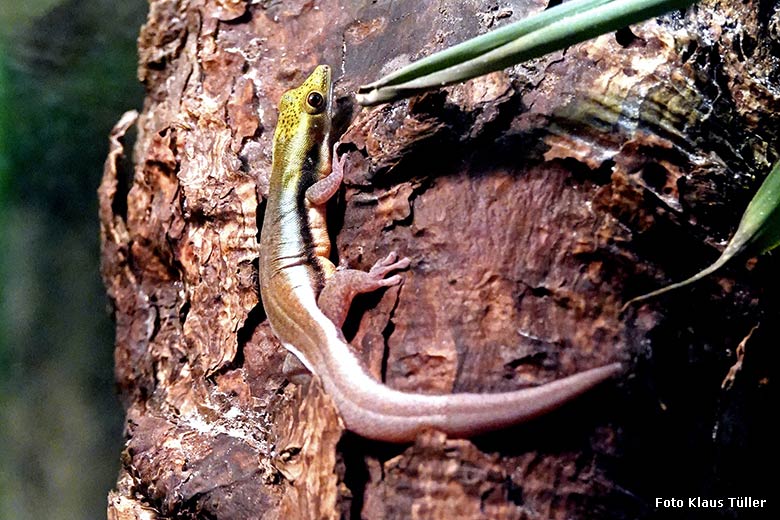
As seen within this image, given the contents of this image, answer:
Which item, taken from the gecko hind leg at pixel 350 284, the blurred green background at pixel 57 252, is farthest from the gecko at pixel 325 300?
the blurred green background at pixel 57 252

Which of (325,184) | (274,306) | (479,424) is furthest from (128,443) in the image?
(479,424)

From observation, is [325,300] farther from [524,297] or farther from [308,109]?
[308,109]

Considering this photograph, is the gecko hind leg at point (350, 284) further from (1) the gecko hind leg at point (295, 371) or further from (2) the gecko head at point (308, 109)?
(2) the gecko head at point (308, 109)

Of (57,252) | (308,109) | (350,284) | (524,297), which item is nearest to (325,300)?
(350,284)

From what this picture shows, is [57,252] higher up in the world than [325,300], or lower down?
higher up

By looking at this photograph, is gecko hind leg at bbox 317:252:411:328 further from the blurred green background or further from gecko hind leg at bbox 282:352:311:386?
the blurred green background

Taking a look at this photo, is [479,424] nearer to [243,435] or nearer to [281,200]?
[243,435]
